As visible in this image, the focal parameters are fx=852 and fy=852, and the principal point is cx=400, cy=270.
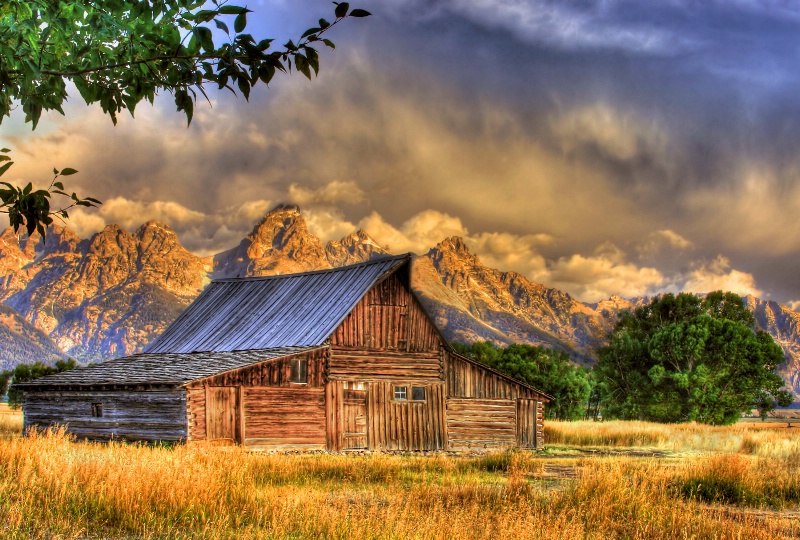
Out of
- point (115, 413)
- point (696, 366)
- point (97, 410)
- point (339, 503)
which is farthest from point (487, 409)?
point (696, 366)

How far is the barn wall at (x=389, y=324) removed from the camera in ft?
111

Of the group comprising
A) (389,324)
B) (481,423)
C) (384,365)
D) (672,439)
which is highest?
(389,324)

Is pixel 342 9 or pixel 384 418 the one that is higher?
pixel 342 9

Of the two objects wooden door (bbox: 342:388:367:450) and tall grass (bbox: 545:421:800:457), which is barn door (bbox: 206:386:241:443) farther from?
tall grass (bbox: 545:421:800:457)

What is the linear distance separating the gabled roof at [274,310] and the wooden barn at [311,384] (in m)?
0.09

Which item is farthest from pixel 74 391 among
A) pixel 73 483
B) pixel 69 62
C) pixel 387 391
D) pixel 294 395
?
pixel 69 62

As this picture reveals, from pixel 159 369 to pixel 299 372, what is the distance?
539 centimetres

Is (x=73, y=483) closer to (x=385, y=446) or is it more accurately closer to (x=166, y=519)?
(x=166, y=519)

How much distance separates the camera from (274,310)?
3741 centimetres

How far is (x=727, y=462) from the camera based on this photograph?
677 inches

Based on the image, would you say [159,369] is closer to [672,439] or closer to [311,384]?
[311,384]

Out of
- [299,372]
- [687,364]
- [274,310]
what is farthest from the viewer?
[687,364]

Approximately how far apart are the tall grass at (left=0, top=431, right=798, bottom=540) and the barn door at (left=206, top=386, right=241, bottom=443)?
13.8 metres

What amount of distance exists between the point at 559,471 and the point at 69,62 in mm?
19430
